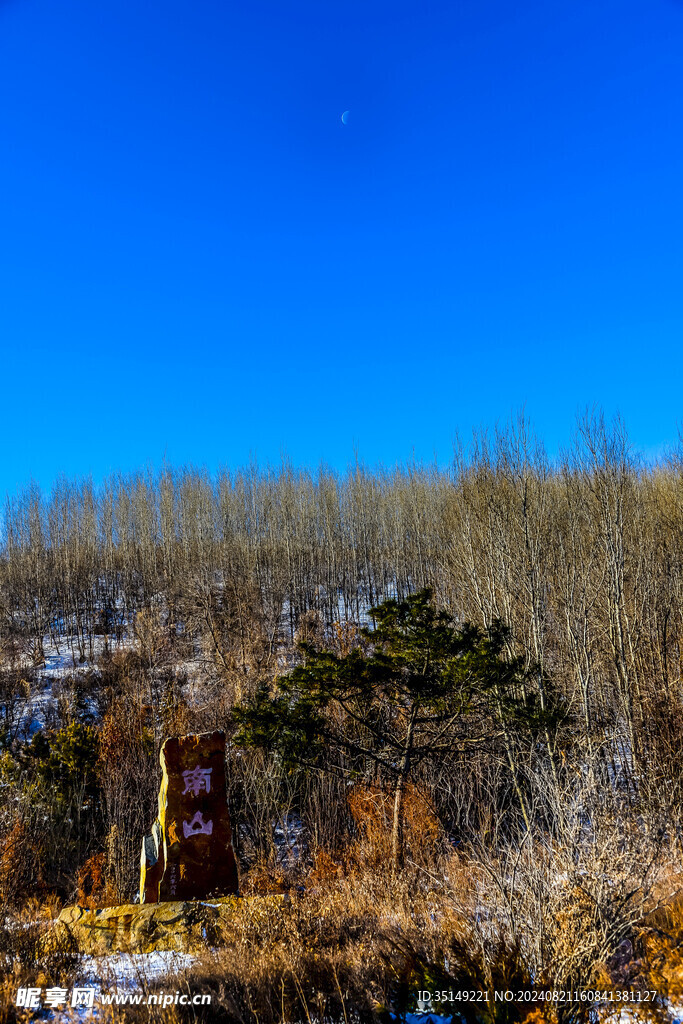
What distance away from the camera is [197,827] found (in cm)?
634

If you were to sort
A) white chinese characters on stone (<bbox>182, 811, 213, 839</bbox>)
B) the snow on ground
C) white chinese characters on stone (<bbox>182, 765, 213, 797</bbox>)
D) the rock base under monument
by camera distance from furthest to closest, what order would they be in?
white chinese characters on stone (<bbox>182, 765, 213, 797</bbox>) → white chinese characters on stone (<bbox>182, 811, 213, 839</bbox>) → the rock base under monument → the snow on ground

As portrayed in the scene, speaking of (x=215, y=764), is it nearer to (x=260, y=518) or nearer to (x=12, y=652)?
(x=12, y=652)

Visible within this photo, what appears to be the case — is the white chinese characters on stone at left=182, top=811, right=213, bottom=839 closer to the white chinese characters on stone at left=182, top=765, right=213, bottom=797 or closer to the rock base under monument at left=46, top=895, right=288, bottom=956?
the white chinese characters on stone at left=182, top=765, right=213, bottom=797

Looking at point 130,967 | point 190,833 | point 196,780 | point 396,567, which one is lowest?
point 130,967

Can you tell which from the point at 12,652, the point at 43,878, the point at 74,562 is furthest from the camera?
the point at 74,562

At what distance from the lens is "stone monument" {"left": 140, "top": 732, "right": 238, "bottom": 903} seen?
6172mm

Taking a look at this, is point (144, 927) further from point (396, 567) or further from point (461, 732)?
point (396, 567)

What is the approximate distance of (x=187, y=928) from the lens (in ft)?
15.4

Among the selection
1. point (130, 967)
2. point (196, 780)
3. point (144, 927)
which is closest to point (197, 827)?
point (196, 780)

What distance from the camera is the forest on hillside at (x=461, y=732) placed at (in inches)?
151

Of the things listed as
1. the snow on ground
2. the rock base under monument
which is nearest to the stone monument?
the rock base under monument

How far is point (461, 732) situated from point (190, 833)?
17.7 ft

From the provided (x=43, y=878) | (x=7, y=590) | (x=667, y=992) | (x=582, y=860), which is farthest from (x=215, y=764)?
(x=7, y=590)

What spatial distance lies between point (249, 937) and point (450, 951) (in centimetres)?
155
